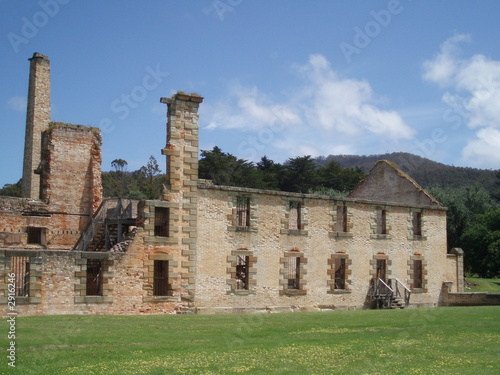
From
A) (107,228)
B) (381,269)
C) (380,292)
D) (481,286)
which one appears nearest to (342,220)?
(381,269)

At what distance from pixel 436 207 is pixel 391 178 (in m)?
3.74

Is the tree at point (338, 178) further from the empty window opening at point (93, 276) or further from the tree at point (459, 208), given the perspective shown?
the empty window opening at point (93, 276)

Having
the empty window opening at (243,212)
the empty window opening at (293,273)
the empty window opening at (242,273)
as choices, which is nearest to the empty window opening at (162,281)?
the empty window opening at (242,273)

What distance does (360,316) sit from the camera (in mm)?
24344

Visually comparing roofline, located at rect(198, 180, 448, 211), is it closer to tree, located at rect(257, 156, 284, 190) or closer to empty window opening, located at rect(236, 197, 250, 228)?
empty window opening, located at rect(236, 197, 250, 228)

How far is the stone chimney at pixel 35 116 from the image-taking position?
40719 millimetres

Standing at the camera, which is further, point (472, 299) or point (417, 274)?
point (417, 274)

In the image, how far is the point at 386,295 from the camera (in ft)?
109

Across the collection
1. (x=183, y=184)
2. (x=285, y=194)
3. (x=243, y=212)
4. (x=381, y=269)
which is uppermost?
(x=183, y=184)

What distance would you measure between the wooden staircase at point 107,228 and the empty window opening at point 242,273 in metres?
5.07

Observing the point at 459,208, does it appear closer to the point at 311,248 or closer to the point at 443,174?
the point at 311,248

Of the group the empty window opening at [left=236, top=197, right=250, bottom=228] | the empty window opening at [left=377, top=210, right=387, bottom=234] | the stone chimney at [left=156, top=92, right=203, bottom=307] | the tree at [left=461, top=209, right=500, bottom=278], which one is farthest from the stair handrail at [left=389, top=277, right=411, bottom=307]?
the tree at [left=461, top=209, right=500, bottom=278]

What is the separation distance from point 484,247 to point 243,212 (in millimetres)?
29327

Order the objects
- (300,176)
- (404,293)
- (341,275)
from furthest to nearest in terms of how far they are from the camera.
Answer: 1. (300,176)
2. (404,293)
3. (341,275)
